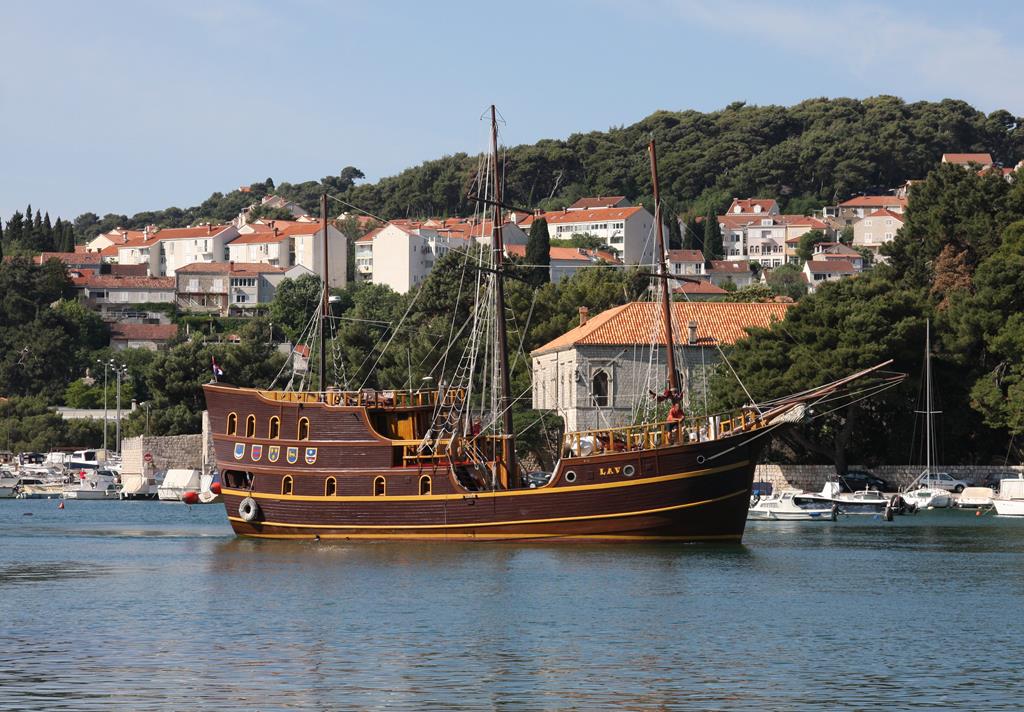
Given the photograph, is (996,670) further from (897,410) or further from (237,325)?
(237,325)

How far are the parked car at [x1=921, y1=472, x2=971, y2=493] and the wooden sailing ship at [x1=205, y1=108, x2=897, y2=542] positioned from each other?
31.5m

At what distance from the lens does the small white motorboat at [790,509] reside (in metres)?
72.9

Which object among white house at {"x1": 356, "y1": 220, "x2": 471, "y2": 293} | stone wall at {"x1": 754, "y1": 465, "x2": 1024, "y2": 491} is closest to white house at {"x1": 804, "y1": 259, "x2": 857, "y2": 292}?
white house at {"x1": 356, "y1": 220, "x2": 471, "y2": 293}

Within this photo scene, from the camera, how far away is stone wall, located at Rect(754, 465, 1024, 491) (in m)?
84.0

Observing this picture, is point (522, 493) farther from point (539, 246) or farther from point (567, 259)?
point (567, 259)

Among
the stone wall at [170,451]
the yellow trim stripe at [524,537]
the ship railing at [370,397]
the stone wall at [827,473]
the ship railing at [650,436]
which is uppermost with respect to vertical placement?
the ship railing at [370,397]

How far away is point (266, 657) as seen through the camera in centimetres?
3078

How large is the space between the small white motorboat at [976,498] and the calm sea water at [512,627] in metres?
23.6

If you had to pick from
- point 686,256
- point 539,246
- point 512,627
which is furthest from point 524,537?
point 686,256

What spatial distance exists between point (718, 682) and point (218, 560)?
84.6 feet

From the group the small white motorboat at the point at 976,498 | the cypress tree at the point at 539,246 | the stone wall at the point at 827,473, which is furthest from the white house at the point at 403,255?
the small white motorboat at the point at 976,498

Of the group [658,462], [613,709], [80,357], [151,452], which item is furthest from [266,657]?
[80,357]

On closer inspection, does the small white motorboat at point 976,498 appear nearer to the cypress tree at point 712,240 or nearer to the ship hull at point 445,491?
the ship hull at point 445,491

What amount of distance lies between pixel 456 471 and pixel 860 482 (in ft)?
121
